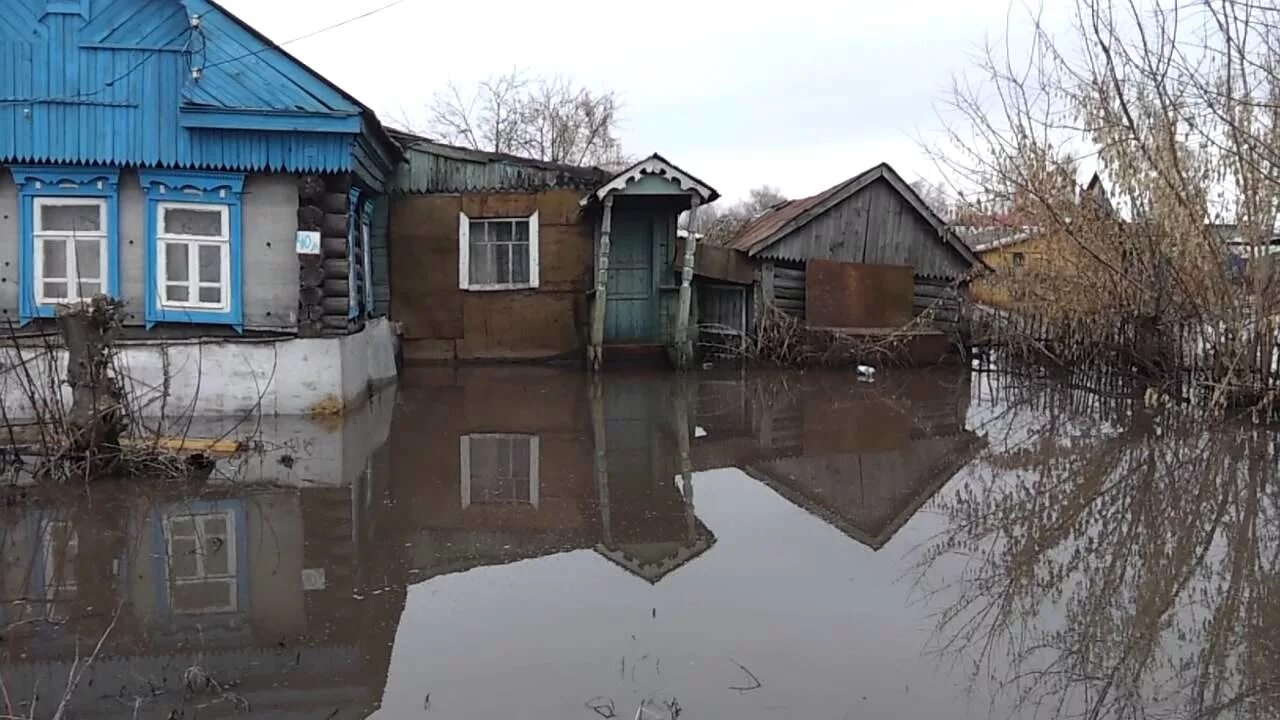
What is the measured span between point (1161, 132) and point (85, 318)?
438 inches

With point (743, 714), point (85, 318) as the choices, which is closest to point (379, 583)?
point (743, 714)

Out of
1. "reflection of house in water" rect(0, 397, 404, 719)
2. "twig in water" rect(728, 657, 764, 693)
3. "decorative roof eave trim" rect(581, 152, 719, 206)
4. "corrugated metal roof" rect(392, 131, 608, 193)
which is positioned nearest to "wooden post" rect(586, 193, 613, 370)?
"decorative roof eave trim" rect(581, 152, 719, 206)

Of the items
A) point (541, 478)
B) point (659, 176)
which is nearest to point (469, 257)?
point (659, 176)

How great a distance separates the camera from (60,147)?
35.9ft

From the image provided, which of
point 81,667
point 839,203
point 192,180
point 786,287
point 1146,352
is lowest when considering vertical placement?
point 81,667

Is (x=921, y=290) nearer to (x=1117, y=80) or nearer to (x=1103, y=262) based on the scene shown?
(x=1103, y=262)

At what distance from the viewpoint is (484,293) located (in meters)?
17.1

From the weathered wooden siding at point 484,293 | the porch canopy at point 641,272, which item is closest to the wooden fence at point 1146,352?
the porch canopy at point 641,272

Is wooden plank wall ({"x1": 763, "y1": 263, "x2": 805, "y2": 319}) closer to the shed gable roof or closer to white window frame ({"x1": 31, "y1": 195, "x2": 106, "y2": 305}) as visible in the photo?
the shed gable roof

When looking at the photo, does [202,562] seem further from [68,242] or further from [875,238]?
[875,238]

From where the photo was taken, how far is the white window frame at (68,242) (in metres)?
11.2

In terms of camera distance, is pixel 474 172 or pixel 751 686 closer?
pixel 751 686

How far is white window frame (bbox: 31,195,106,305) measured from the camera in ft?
36.8

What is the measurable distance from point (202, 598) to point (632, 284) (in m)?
12.8
